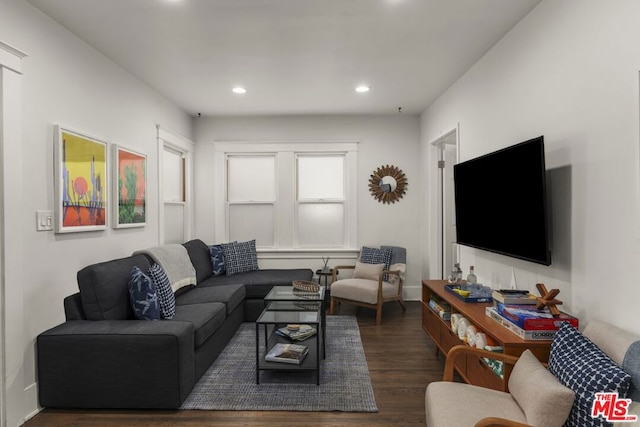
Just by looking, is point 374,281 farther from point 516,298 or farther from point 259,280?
point 516,298

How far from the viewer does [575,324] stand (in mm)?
1966

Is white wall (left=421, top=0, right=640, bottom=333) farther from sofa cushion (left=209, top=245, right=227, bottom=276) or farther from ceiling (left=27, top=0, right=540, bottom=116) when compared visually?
sofa cushion (left=209, top=245, right=227, bottom=276)

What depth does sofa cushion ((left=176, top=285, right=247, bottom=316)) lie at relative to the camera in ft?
11.3

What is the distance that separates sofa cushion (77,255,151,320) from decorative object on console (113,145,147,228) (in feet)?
2.36

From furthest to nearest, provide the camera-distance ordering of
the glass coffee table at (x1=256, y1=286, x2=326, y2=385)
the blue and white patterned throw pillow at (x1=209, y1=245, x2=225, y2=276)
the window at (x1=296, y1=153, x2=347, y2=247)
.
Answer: the window at (x1=296, y1=153, x2=347, y2=247) → the blue and white patterned throw pillow at (x1=209, y1=245, x2=225, y2=276) → the glass coffee table at (x1=256, y1=286, x2=326, y2=385)

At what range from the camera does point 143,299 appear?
266 centimetres

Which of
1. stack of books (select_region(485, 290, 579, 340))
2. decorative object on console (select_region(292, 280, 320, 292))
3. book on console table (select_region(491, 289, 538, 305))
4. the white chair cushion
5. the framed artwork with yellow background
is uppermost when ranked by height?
the framed artwork with yellow background

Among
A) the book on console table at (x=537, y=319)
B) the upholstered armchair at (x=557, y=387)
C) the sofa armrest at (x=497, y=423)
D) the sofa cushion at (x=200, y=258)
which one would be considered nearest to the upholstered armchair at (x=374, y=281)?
A: the sofa cushion at (x=200, y=258)

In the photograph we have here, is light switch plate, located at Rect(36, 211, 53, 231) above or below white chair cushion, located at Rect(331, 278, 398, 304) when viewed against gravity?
above

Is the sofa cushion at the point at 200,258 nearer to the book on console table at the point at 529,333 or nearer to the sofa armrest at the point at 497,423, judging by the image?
the book on console table at the point at 529,333

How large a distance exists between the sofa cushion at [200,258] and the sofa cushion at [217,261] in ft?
0.16

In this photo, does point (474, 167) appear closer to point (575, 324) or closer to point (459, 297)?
point (459, 297)

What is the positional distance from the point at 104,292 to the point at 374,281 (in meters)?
2.95

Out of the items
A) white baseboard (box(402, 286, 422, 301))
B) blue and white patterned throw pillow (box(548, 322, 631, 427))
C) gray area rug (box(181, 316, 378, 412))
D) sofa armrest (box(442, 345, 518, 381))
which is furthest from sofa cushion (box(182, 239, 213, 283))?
blue and white patterned throw pillow (box(548, 322, 631, 427))
